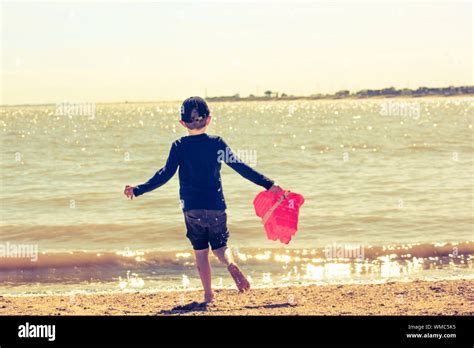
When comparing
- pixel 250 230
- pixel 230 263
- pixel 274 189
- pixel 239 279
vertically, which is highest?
pixel 274 189

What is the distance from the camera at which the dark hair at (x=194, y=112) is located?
5781mm

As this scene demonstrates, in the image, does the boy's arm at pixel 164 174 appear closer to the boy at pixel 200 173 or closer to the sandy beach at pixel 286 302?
the boy at pixel 200 173

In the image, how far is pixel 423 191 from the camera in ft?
57.5

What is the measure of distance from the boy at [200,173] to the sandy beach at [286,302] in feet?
3.12

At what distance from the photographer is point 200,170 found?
5871mm

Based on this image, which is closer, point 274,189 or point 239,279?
point 274,189

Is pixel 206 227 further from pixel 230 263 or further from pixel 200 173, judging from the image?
pixel 200 173

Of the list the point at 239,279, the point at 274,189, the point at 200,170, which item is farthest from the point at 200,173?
the point at 239,279

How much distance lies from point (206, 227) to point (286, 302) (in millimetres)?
1481

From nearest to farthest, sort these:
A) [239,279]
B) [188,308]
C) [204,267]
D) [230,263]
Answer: [230,263], [239,279], [204,267], [188,308]

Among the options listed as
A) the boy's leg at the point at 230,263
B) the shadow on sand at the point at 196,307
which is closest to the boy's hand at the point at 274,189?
the boy's leg at the point at 230,263

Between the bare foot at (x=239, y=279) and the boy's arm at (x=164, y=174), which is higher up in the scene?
the boy's arm at (x=164, y=174)
